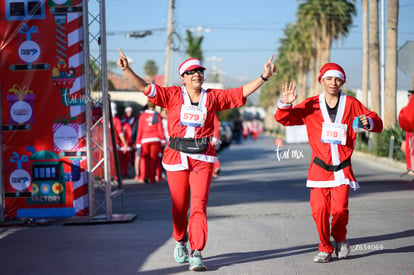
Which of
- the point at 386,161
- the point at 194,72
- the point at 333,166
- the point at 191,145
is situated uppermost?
the point at 194,72

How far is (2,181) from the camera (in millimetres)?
10133

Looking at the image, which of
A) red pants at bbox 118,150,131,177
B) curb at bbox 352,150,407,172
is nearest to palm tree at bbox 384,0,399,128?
curb at bbox 352,150,407,172

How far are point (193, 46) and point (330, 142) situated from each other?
6090 centimetres

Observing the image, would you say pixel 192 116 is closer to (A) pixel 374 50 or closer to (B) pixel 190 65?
(B) pixel 190 65

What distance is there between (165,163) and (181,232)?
75 cm

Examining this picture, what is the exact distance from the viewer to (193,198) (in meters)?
A: 6.88

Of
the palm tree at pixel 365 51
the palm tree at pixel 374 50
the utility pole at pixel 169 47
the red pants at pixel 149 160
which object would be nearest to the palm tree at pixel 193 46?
the palm tree at pixel 365 51

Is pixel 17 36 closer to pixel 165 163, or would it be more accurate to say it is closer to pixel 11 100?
pixel 11 100

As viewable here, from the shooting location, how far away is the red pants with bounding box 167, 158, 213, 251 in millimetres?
6766

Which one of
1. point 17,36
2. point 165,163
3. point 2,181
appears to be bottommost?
point 2,181

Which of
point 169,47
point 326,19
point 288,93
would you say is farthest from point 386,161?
point 326,19

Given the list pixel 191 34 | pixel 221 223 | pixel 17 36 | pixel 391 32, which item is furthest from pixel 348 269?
pixel 191 34

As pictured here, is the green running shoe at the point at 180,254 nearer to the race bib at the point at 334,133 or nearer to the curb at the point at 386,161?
the race bib at the point at 334,133

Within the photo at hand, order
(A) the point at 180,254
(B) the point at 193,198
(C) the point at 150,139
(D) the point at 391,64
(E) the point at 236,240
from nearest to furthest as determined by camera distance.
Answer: (B) the point at 193,198, (A) the point at 180,254, (E) the point at 236,240, (C) the point at 150,139, (D) the point at 391,64
